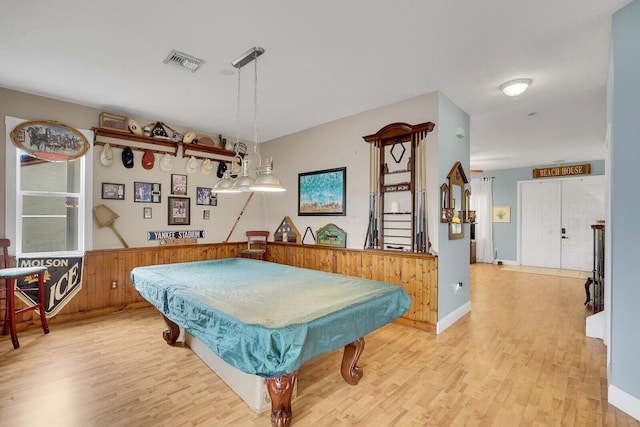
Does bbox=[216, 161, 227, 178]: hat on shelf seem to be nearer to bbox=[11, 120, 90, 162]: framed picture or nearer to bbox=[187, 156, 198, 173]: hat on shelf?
bbox=[187, 156, 198, 173]: hat on shelf

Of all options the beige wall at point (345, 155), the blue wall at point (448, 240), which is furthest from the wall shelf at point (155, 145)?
the blue wall at point (448, 240)

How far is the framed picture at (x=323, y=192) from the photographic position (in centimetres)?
443

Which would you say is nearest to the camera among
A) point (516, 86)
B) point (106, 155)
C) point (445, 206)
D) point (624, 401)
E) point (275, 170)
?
point (624, 401)

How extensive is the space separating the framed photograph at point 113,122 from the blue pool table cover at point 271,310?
230cm

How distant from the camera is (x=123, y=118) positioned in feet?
13.6

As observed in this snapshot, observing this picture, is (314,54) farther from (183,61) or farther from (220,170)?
(220,170)

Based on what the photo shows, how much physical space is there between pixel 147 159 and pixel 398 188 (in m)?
3.63

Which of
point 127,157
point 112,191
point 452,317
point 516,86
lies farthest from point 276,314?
point 127,157

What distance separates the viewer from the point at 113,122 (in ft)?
13.3

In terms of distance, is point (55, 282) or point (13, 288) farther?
point (55, 282)

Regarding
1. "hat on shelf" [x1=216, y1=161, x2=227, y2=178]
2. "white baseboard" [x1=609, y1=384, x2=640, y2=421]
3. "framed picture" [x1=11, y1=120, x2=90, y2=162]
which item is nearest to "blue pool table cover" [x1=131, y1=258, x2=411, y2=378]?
"white baseboard" [x1=609, y1=384, x2=640, y2=421]

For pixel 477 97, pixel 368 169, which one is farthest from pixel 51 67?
pixel 477 97

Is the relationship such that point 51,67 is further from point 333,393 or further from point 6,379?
point 333,393

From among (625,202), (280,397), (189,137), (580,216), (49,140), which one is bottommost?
(280,397)
